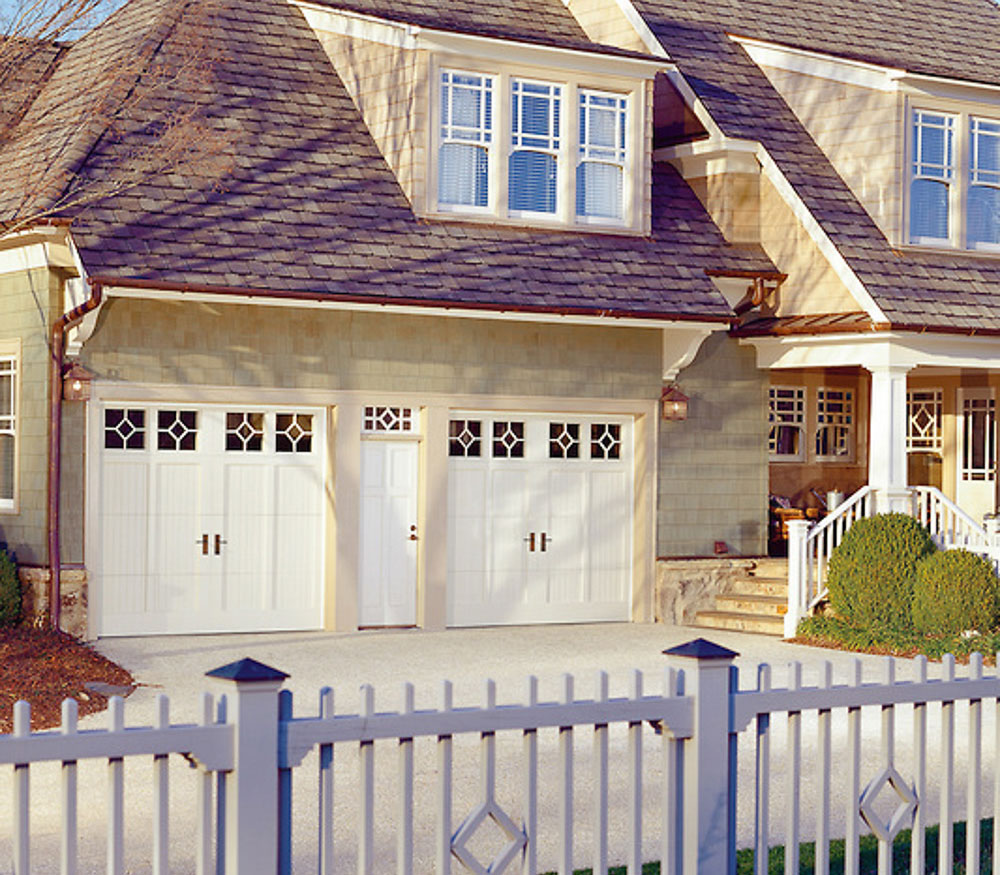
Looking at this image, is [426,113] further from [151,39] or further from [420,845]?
[420,845]

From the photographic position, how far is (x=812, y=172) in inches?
814

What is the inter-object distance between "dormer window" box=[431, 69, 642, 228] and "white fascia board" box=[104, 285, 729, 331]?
1335 mm

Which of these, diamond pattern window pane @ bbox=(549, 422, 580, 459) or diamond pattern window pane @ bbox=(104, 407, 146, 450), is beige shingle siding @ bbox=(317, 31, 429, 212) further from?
diamond pattern window pane @ bbox=(104, 407, 146, 450)

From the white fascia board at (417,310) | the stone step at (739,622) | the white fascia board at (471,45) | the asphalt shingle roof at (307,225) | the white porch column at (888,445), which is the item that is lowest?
the stone step at (739,622)

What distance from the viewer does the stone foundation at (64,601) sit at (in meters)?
16.6

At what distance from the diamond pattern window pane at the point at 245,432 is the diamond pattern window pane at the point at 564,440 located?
342 centimetres

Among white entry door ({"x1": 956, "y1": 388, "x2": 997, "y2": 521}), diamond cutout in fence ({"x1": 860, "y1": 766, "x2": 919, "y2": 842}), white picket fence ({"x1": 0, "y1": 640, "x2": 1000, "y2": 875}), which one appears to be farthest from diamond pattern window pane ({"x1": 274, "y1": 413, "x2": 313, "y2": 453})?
diamond cutout in fence ({"x1": 860, "y1": 766, "x2": 919, "y2": 842})

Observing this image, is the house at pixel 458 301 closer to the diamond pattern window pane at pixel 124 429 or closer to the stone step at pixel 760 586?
the diamond pattern window pane at pixel 124 429

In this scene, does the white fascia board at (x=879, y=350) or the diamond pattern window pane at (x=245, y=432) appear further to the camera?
the white fascia board at (x=879, y=350)

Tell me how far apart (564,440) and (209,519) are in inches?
166

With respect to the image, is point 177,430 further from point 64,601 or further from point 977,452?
point 977,452

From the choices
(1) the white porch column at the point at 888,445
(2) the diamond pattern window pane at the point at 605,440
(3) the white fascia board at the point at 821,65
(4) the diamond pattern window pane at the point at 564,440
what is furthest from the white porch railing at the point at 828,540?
(3) the white fascia board at the point at 821,65

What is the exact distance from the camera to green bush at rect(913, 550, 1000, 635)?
55.8 ft

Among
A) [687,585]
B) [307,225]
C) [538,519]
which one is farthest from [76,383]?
[687,585]
